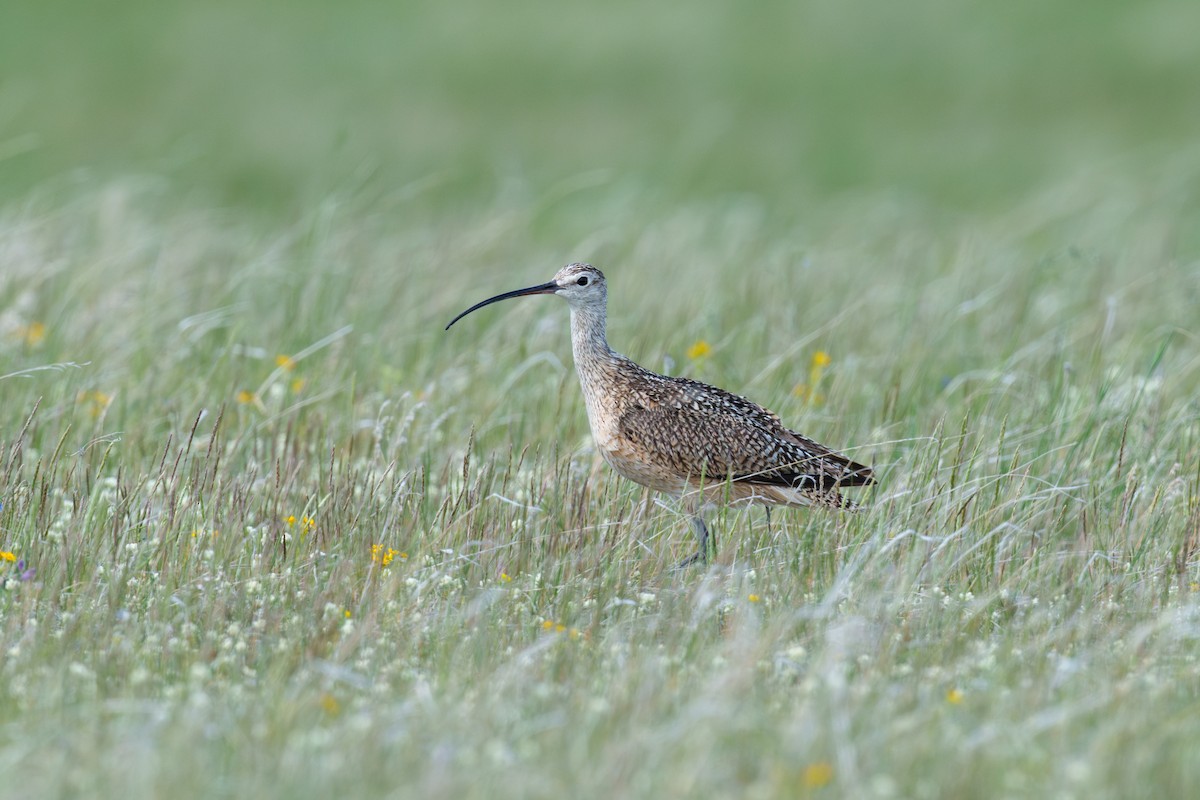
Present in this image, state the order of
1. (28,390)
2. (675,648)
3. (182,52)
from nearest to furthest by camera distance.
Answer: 1. (675,648)
2. (28,390)
3. (182,52)

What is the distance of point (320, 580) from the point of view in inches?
209

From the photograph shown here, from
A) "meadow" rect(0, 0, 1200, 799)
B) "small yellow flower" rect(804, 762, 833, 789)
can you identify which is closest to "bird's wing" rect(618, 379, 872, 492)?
"meadow" rect(0, 0, 1200, 799)

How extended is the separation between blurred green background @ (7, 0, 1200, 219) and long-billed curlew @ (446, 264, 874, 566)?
11305mm

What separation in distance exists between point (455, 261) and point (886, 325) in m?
2.74

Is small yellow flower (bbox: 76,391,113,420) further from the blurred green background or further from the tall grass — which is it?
the blurred green background

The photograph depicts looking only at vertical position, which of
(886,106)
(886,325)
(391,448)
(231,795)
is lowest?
(231,795)

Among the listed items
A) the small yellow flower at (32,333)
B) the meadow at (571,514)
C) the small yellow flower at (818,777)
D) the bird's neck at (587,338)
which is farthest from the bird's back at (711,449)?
the small yellow flower at (32,333)

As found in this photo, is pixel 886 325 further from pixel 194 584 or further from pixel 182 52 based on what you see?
pixel 182 52

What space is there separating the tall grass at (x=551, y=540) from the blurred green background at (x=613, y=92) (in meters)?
8.78

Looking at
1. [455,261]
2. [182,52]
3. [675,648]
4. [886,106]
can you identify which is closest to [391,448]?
[675,648]

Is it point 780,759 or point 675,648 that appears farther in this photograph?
point 675,648

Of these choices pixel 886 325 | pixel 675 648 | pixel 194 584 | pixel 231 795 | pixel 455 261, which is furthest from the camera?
pixel 455 261

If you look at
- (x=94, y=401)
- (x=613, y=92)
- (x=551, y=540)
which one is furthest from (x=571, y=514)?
(x=613, y=92)

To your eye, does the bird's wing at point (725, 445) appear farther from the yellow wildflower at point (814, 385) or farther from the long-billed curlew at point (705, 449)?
the yellow wildflower at point (814, 385)
